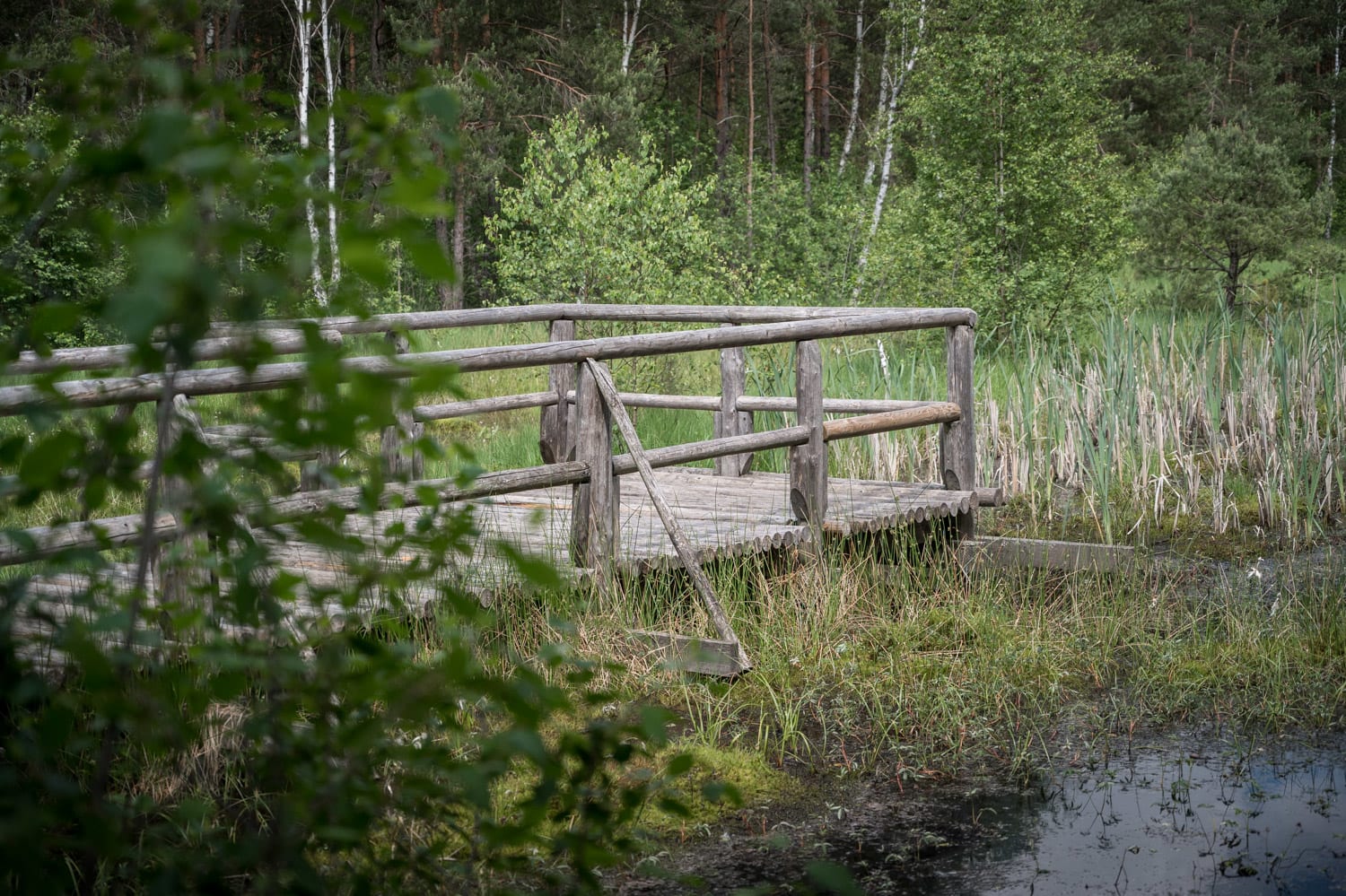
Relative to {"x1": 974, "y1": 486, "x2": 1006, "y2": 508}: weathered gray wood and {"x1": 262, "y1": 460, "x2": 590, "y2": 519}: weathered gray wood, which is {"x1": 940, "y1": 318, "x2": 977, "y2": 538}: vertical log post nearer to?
{"x1": 974, "y1": 486, "x2": 1006, "y2": 508}: weathered gray wood

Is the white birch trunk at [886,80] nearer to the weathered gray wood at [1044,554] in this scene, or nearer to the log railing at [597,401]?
the log railing at [597,401]

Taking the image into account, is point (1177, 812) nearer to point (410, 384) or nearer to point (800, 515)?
point (800, 515)

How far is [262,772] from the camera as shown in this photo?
1.65 metres

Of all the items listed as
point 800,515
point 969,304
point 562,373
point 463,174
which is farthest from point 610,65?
point 800,515

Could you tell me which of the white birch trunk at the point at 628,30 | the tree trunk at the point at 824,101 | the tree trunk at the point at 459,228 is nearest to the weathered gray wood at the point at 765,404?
the tree trunk at the point at 459,228

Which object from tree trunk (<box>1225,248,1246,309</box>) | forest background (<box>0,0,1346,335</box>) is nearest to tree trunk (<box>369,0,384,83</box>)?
forest background (<box>0,0,1346,335</box>)

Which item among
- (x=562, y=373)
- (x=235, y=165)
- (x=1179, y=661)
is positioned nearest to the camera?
(x=235, y=165)

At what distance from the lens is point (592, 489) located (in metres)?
4.71

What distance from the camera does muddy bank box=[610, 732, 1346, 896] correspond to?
339 centimetres

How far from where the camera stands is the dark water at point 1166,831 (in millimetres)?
3404

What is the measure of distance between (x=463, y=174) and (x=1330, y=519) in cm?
1398

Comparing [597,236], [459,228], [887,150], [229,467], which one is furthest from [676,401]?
[887,150]

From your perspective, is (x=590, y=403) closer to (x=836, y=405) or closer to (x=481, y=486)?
(x=481, y=486)

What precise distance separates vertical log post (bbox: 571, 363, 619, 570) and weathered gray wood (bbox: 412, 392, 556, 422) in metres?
0.91
